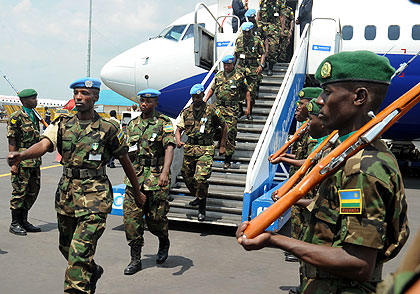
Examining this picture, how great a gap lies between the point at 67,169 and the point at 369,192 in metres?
2.95

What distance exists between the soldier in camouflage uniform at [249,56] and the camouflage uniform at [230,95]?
19.4 inches

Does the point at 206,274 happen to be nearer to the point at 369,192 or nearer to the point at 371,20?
the point at 369,192

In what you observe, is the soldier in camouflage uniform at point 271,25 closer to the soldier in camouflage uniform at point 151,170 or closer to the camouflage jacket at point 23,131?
the soldier in camouflage uniform at point 151,170

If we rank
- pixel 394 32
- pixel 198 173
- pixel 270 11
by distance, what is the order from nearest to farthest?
pixel 198 173 → pixel 270 11 → pixel 394 32

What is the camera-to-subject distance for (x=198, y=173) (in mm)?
6480

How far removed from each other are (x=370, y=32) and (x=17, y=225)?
8762 millimetres

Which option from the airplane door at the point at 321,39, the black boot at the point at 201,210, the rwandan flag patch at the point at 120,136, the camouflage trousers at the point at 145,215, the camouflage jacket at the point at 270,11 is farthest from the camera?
the camouflage jacket at the point at 270,11

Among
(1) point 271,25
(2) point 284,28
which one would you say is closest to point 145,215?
(1) point 271,25

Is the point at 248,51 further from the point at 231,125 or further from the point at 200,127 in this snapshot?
the point at 200,127

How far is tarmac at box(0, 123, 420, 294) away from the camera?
4.48 meters

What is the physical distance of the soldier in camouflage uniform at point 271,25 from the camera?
10.2 meters

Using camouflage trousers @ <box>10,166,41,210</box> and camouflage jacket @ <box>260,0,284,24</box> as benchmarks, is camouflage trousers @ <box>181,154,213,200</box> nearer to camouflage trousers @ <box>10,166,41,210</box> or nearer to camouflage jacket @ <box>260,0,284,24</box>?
camouflage trousers @ <box>10,166,41,210</box>

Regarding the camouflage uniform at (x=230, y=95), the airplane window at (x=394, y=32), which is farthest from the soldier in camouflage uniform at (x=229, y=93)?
the airplane window at (x=394, y=32)

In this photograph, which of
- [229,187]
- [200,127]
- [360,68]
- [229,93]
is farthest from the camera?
[229,93]
